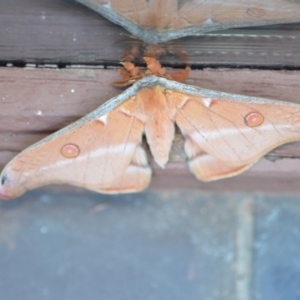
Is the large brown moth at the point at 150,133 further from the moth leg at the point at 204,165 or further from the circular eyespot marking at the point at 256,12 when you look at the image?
the circular eyespot marking at the point at 256,12

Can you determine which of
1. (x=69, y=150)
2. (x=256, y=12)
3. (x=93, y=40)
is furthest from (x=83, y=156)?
(x=256, y=12)

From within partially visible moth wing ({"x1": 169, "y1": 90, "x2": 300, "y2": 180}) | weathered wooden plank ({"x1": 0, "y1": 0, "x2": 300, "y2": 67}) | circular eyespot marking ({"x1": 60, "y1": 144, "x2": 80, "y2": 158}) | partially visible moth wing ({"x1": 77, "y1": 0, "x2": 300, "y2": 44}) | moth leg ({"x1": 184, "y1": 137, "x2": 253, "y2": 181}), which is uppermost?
partially visible moth wing ({"x1": 77, "y1": 0, "x2": 300, "y2": 44})

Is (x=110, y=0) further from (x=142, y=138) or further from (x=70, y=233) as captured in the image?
(x=70, y=233)

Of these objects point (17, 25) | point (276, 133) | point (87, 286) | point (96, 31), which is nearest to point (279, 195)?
point (276, 133)

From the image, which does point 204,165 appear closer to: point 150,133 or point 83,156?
point 150,133

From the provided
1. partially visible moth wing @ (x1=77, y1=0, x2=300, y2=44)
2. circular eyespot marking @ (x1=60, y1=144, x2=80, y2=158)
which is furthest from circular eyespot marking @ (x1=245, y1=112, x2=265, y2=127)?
circular eyespot marking @ (x1=60, y1=144, x2=80, y2=158)

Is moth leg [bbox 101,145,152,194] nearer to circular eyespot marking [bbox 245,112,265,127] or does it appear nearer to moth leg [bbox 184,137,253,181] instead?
moth leg [bbox 184,137,253,181]

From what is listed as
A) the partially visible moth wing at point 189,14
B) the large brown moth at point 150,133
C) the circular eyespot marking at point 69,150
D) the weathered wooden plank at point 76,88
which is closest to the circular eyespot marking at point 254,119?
the large brown moth at point 150,133
